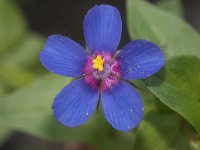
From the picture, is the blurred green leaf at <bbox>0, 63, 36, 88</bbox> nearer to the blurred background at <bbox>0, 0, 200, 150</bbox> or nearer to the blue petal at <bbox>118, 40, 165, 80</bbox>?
the blurred background at <bbox>0, 0, 200, 150</bbox>

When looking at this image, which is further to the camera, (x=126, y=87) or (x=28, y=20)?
(x=28, y=20)

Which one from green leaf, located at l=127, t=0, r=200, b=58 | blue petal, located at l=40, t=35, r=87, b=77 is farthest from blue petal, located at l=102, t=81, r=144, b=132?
green leaf, located at l=127, t=0, r=200, b=58

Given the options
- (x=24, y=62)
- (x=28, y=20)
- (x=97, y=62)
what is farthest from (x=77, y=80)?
(x=28, y=20)

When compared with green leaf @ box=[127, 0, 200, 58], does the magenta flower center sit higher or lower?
higher

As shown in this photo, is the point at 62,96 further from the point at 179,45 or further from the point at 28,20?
the point at 28,20

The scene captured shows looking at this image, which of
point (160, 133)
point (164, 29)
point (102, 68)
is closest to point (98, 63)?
point (102, 68)

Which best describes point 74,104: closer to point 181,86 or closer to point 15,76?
point 181,86
